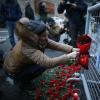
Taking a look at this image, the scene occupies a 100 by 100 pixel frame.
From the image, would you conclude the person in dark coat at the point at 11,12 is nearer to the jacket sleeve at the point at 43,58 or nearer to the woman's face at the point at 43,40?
the woman's face at the point at 43,40

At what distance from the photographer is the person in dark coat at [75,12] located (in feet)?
27.4

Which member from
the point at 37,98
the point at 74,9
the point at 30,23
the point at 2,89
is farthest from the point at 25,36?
the point at 74,9

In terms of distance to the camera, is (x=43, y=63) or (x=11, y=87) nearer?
(x=43, y=63)

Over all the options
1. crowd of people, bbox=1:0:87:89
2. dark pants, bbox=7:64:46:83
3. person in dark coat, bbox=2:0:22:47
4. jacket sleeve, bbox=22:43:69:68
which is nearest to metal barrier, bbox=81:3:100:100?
crowd of people, bbox=1:0:87:89

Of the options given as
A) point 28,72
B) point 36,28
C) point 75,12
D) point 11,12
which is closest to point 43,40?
point 36,28

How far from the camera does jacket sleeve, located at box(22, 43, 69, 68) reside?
4086 millimetres

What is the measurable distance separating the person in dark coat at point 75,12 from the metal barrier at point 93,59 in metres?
4.03

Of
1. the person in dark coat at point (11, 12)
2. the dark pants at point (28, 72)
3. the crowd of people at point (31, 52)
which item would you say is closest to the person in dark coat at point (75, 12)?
the person in dark coat at point (11, 12)

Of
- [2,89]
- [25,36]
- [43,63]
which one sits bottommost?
[2,89]

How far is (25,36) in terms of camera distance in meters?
4.25

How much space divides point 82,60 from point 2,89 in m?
2.10

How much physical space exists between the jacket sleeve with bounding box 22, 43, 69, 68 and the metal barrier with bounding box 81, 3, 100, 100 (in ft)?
1.12

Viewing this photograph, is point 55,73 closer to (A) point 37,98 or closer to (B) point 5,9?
(A) point 37,98

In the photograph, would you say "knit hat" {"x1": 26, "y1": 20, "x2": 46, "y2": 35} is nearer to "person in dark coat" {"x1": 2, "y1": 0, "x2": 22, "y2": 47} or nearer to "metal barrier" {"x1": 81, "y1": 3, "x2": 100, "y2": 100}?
"metal barrier" {"x1": 81, "y1": 3, "x2": 100, "y2": 100}
